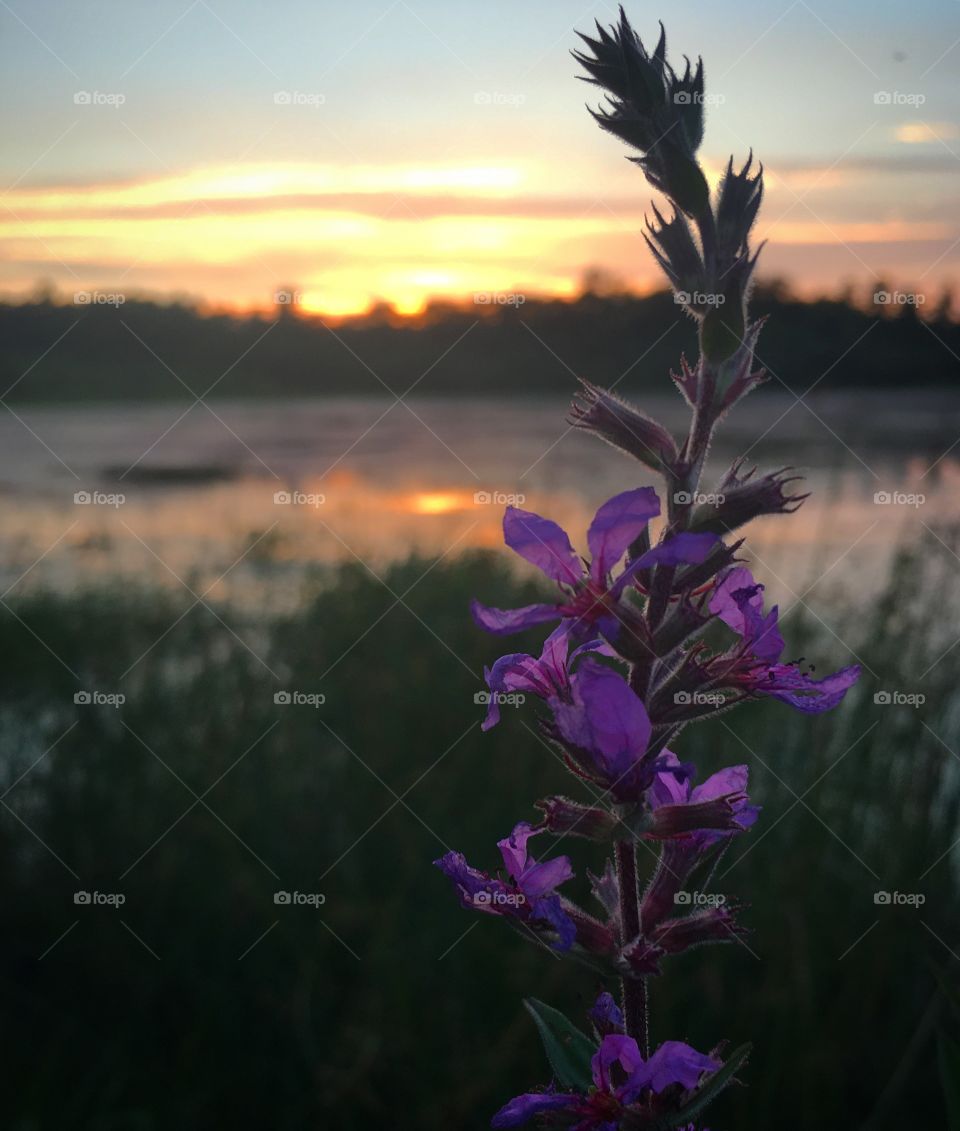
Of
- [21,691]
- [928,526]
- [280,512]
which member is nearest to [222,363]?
[280,512]

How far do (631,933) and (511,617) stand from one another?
0.45m

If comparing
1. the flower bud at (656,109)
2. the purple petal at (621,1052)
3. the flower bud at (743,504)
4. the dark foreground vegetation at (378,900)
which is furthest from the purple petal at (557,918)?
the dark foreground vegetation at (378,900)

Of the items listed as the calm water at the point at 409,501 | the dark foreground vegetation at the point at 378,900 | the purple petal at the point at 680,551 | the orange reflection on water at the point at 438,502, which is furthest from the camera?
the orange reflection on water at the point at 438,502

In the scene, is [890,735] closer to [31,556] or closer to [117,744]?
[117,744]

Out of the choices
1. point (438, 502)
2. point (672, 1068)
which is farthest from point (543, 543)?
point (438, 502)

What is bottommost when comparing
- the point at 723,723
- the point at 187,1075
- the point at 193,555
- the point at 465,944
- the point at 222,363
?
the point at 187,1075

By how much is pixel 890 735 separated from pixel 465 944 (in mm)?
2080

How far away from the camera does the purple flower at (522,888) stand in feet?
4.15

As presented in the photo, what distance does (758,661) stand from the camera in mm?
1440

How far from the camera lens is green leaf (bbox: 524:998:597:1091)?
52.9 inches

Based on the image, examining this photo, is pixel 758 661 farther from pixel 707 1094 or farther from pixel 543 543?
pixel 707 1094

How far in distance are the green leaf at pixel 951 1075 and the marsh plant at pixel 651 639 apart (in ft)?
0.90

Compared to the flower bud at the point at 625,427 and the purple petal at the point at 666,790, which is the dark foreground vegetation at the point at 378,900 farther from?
the flower bud at the point at 625,427

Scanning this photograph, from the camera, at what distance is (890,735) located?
461 centimetres
